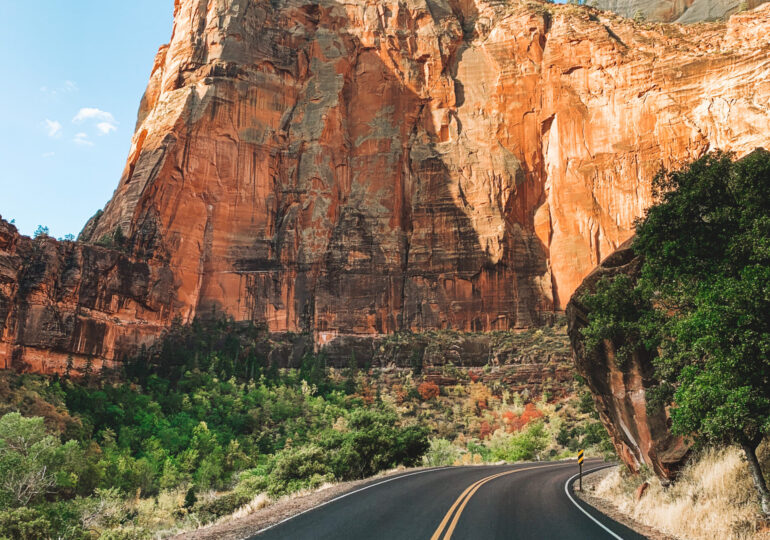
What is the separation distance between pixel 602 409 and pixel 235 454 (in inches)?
1342

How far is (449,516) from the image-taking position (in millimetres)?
10688

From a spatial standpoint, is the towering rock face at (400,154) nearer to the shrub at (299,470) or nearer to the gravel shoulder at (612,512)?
the shrub at (299,470)

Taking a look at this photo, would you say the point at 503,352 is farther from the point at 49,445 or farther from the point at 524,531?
the point at 524,531

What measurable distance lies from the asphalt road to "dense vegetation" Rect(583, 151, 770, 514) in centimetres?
257

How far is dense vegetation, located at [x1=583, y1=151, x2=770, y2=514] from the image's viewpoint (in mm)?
8617

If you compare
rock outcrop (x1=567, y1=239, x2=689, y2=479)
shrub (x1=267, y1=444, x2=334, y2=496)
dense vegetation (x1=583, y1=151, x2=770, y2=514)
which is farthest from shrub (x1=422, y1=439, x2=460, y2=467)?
dense vegetation (x1=583, y1=151, x2=770, y2=514)

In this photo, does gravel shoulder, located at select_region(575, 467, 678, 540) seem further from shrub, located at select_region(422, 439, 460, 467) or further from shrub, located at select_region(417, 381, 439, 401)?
shrub, located at select_region(417, 381, 439, 401)

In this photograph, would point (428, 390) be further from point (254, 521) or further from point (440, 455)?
point (254, 521)

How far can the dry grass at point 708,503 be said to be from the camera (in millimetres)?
8805

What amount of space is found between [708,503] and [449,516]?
4464mm

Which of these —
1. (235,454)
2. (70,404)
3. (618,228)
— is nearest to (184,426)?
(235,454)

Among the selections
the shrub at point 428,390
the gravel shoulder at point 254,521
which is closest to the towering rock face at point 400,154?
the shrub at point 428,390

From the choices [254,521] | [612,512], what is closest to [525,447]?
[612,512]

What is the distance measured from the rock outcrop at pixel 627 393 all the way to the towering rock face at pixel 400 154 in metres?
53.4
